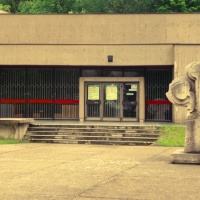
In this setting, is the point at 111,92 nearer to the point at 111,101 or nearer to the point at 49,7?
the point at 111,101

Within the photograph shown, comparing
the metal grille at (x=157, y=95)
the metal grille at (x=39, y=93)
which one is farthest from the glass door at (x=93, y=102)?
the metal grille at (x=157, y=95)

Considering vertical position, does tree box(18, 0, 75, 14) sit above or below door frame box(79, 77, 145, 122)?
above

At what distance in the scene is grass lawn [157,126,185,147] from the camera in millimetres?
18781

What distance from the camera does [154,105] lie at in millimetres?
26922

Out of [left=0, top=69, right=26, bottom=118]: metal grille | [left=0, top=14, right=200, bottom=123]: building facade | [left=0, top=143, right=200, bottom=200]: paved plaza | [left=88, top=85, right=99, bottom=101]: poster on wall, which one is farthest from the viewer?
[left=0, top=69, right=26, bottom=118]: metal grille

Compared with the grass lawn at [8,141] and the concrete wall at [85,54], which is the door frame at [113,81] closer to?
the concrete wall at [85,54]

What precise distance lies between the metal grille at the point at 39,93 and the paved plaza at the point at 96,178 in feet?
45.2

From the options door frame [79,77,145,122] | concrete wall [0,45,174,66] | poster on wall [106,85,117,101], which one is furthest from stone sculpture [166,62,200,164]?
poster on wall [106,85,117,101]

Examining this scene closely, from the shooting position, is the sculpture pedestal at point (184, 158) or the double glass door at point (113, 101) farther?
the double glass door at point (113, 101)

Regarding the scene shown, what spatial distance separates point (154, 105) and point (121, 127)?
614cm

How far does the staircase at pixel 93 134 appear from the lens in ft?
65.2

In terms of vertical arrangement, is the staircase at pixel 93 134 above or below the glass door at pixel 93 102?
below

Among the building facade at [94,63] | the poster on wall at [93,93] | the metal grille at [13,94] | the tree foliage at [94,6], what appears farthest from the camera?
the tree foliage at [94,6]

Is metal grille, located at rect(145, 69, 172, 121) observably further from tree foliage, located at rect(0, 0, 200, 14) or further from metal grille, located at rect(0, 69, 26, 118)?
tree foliage, located at rect(0, 0, 200, 14)
